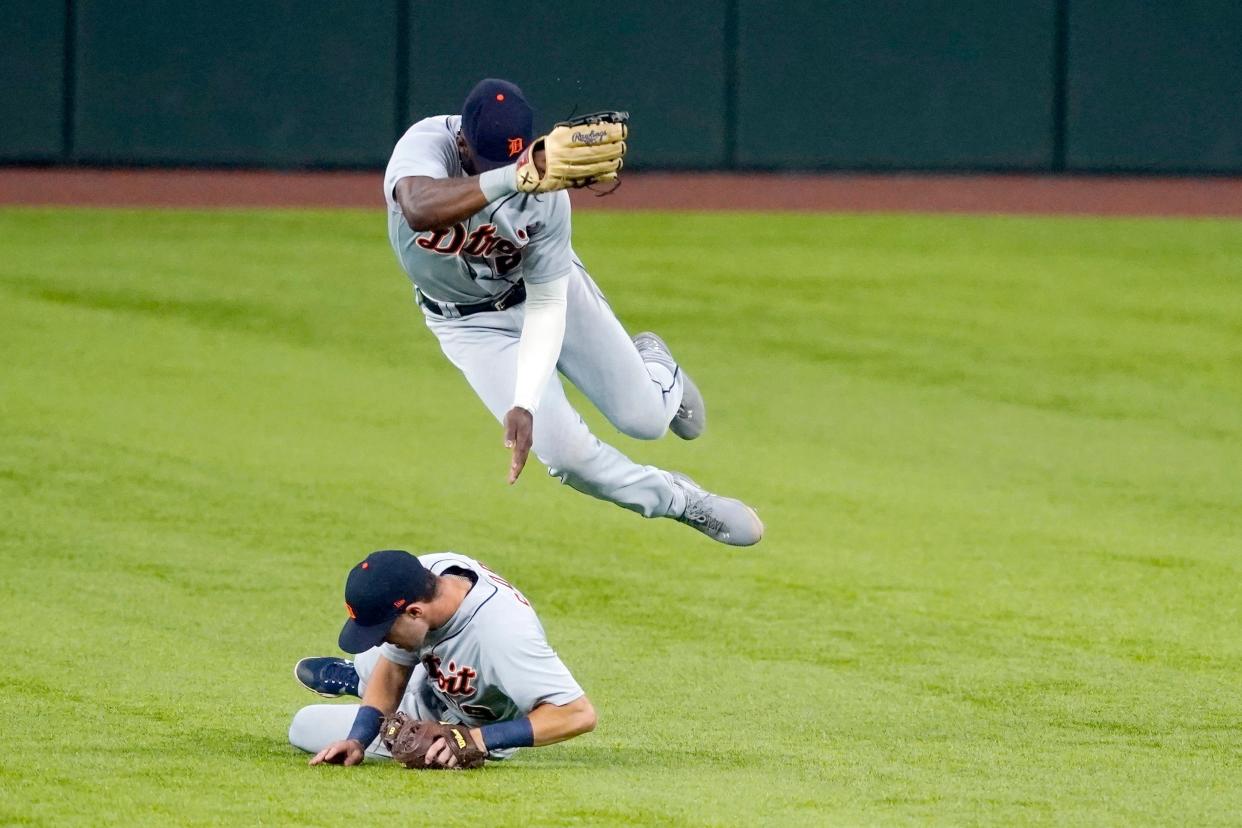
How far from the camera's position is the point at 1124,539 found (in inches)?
440

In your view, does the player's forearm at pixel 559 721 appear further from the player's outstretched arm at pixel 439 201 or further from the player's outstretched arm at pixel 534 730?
the player's outstretched arm at pixel 439 201

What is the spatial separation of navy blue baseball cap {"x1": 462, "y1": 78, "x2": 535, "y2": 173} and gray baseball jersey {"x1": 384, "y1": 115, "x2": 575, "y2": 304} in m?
0.17

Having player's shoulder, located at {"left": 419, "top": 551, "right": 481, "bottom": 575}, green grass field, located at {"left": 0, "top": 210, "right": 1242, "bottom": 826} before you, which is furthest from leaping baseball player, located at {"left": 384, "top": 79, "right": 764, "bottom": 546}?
green grass field, located at {"left": 0, "top": 210, "right": 1242, "bottom": 826}

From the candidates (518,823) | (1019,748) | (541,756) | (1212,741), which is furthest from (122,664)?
(1212,741)

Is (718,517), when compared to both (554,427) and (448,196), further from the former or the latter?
(448,196)

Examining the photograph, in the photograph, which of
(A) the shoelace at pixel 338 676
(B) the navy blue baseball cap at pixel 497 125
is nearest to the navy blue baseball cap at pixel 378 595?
(A) the shoelace at pixel 338 676

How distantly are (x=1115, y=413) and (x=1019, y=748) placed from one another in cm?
784

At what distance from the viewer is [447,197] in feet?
20.0

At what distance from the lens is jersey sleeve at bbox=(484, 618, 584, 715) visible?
625cm

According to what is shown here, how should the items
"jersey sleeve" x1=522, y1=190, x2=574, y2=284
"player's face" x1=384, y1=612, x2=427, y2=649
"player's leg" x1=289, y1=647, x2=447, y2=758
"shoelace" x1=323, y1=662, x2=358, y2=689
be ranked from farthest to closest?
"shoelace" x1=323, y1=662, x2=358, y2=689 → "jersey sleeve" x1=522, y1=190, x2=574, y2=284 → "player's leg" x1=289, y1=647, x2=447, y2=758 → "player's face" x1=384, y1=612, x2=427, y2=649

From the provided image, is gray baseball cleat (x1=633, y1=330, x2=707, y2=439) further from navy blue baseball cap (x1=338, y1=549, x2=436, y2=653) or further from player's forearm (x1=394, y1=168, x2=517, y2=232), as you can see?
navy blue baseball cap (x1=338, y1=549, x2=436, y2=653)

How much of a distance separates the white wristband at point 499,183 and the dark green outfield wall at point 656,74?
1488cm

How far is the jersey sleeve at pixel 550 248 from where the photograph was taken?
22.9ft

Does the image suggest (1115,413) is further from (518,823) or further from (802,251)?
(518,823)
